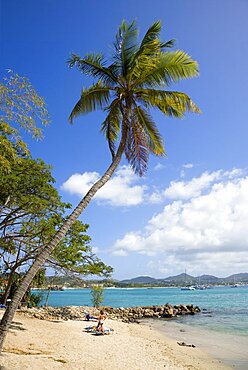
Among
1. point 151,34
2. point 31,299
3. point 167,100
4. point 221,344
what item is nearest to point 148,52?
point 151,34

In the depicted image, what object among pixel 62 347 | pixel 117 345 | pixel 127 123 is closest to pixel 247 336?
pixel 117 345

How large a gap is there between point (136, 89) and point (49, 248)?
5.45m

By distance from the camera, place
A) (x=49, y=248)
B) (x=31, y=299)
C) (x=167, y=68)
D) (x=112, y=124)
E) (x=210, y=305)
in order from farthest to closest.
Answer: (x=210, y=305)
(x=31, y=299)
(x=112, y=124)
(x=167, y=68)
(x=49, y=248)

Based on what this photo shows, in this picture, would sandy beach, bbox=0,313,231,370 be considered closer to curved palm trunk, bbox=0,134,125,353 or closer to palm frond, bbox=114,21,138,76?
curved palm trunk, bbox=0,134,125,353

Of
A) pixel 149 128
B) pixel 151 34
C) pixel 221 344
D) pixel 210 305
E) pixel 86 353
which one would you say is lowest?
pixel 210 305

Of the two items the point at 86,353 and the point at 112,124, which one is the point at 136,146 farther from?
the point at 86,353

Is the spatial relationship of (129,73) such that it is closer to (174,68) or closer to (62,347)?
(174,68)

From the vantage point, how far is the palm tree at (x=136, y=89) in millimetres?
9438

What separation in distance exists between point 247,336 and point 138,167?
16.4m

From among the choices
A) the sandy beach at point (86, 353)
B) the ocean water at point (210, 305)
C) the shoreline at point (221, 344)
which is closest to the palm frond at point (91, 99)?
the sandy beach at point (86, 353)

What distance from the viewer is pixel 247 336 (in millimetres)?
20344

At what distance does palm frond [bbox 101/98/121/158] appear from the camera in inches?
402

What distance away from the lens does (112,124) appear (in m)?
10.9

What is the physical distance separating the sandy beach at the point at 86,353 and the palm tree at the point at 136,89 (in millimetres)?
4948
